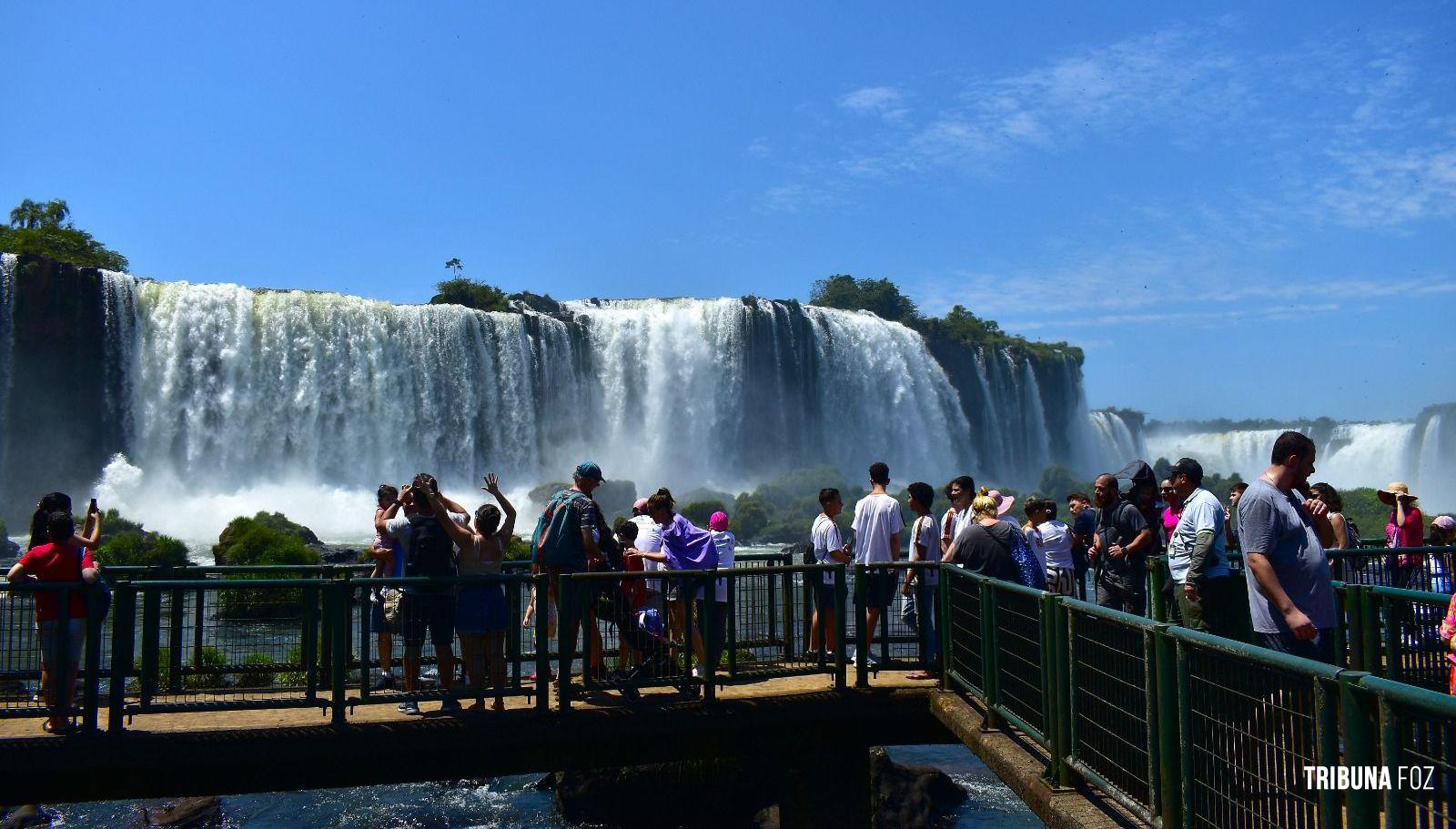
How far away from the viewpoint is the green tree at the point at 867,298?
11100 cm

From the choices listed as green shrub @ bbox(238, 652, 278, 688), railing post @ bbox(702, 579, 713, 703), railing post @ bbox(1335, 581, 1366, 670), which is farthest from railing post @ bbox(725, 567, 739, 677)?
railing post @ bbox(1335, 581, 1366, 670)

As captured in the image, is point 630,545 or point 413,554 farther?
point 630,545

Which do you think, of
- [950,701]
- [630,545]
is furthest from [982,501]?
[630,545]

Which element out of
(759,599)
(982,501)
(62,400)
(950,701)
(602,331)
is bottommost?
(950,701)

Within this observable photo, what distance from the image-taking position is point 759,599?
9500 mm

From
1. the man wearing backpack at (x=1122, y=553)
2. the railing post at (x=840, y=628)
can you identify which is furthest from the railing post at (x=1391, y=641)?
the railing post at (x=840, y=628)

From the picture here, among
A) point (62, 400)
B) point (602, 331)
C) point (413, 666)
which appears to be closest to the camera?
point (413, 666)

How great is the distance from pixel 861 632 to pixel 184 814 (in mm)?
9162

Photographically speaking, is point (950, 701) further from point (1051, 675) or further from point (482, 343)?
point (482, 343)

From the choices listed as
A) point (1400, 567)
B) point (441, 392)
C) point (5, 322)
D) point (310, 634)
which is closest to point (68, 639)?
point (310, 634)

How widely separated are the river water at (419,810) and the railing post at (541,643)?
5.72 metres

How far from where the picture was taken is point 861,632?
8.69 metres

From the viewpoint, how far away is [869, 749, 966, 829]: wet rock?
43.2 feet

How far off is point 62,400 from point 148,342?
3.67m
